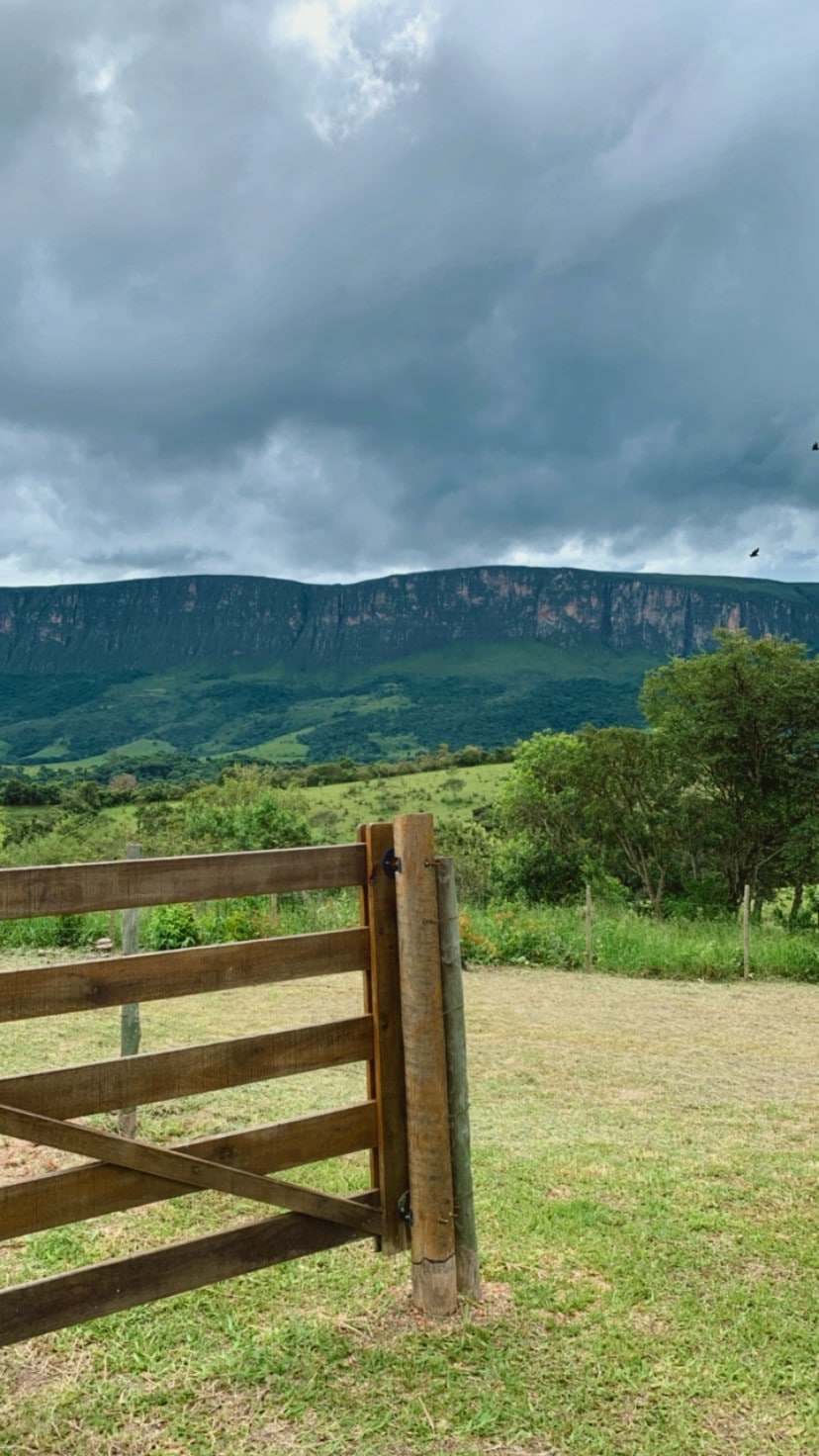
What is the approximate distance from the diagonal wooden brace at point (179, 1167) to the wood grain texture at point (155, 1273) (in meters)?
0.07

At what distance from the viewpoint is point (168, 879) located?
10.3 feet

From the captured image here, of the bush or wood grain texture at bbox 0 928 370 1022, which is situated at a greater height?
wood grain texture at bbox 0 928 370 1022

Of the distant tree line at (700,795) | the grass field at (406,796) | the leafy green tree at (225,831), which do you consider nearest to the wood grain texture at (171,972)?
the leafy green tree at (225,831)

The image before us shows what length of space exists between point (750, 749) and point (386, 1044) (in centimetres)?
2947

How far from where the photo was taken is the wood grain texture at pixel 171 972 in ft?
9.44

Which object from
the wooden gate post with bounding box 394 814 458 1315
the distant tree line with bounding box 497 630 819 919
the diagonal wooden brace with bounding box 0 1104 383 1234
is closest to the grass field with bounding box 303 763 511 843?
the distant tree line with bounding box 497 630 819 919

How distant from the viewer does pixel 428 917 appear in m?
3.56

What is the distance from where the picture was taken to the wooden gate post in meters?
3.52

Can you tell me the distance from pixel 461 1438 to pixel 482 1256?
1.29 m

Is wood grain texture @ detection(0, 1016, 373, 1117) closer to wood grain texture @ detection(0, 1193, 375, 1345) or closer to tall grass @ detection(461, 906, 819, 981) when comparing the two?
wood grain texture @ detection(0, 1193, 375, 1345)

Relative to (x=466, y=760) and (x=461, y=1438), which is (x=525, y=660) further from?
(x=461, y=1438)

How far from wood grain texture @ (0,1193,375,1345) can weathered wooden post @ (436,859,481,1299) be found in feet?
1.48

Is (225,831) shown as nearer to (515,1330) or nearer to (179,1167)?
(515,1330)

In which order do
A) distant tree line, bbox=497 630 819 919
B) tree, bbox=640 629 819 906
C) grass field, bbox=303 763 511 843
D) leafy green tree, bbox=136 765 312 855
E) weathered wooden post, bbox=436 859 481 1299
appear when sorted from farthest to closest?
grass field, bbox=303 763 511 843, leafy green tree, bbox=136 765 312 855, distant tree line, bbox=497 630 819 919, tree, bbox=640 629 819 906, weathered wooden post, bbox=436 859 481 1299
